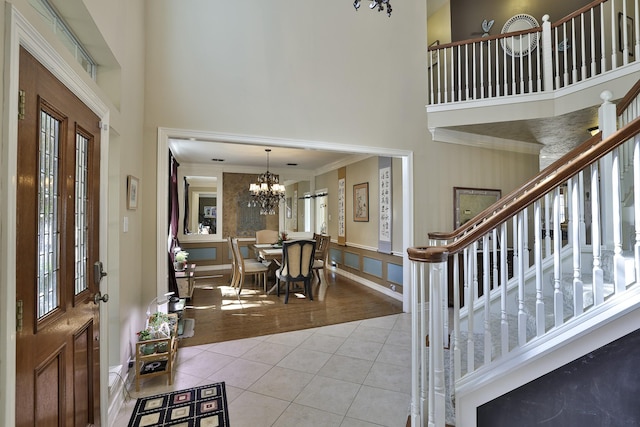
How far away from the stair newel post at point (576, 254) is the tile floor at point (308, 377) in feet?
4.14

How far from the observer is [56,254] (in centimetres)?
139

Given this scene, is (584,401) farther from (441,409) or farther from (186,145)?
(186,145)

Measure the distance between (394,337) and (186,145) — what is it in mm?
4768

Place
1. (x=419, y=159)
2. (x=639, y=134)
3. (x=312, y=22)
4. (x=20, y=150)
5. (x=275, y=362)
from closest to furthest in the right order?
(x=20, y=150)
(x=639, y=134)
(x=275, y=362)
(x=312, y=22)
(x=419, y=159)

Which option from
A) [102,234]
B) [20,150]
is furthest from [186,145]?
[20,150]

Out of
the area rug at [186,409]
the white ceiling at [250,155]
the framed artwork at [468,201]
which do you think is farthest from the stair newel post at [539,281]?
the white ceiling at [250,155]

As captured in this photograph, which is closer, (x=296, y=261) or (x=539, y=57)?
(x=539, y=57)

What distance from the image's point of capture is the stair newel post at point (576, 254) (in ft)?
4.58

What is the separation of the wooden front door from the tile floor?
76 cm

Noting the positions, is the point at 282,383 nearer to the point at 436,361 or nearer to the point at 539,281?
the point at 436,361

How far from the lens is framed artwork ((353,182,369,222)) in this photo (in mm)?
5840

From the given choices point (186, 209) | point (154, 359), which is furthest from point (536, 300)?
point (186, 209)

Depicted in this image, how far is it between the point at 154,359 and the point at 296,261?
255 cm

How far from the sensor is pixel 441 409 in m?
1.52
